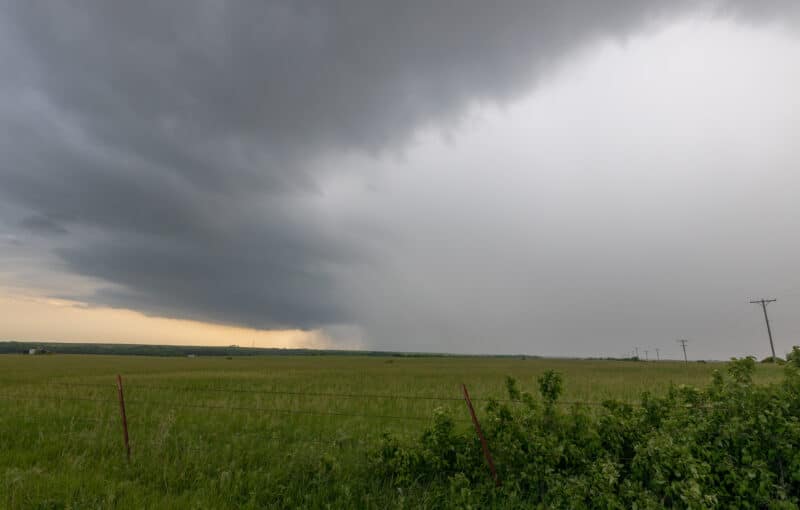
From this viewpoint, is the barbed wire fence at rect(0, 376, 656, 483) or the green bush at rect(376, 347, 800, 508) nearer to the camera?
the green bush at rect(376, 347, 800, 508)

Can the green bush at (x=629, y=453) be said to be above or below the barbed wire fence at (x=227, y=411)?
above

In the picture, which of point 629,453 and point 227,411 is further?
point 227,411

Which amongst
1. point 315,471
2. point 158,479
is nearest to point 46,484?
point 158,479

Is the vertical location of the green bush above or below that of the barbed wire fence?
above

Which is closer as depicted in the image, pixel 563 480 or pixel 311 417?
pixel 563 480

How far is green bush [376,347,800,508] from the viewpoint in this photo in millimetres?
6480

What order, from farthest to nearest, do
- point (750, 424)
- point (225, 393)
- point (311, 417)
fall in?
point (225, 393)
point (311, 417)
point (750, 424)

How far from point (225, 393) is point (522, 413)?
66.9ft

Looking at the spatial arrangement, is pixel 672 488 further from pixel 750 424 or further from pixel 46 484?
pixel 46 484

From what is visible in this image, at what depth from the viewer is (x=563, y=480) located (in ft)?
23.6

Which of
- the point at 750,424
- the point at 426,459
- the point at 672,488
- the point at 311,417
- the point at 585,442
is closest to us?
the point at 672,488

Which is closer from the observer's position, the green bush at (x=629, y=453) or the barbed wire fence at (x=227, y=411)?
the green bush at (x=629, y=453)

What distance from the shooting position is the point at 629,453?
24.6ft

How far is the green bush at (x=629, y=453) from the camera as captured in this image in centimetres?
648
